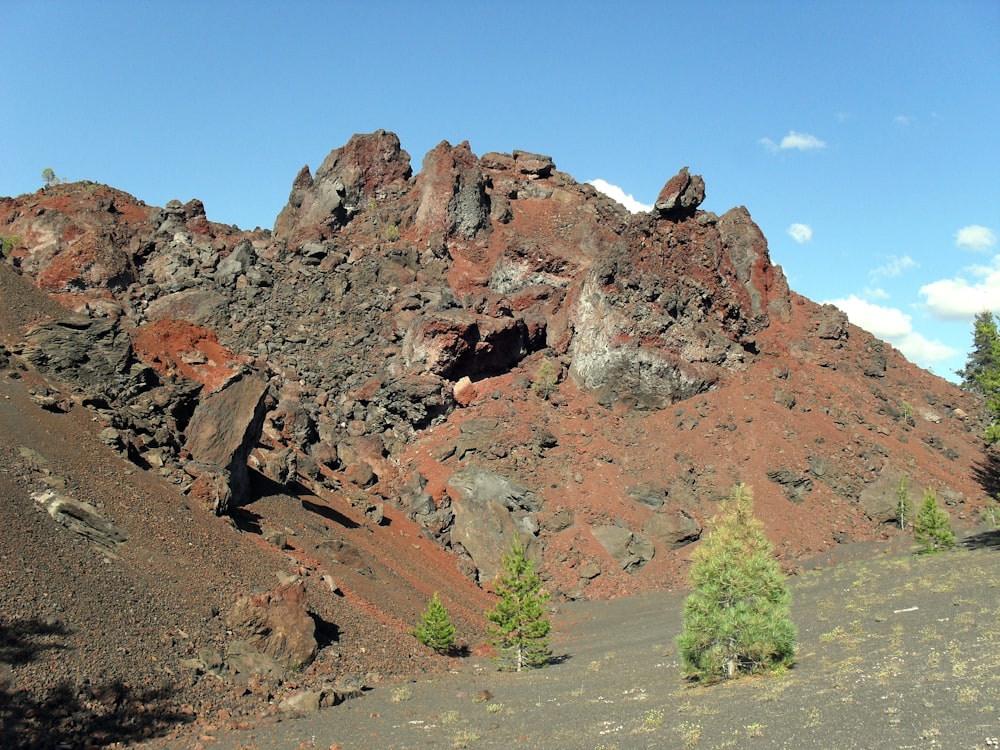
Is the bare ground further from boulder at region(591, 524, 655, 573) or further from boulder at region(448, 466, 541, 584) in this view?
boulder at region(448, 466, 541, 584)

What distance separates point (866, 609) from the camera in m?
24.0

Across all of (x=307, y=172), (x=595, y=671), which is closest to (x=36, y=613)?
(x=595, y=671)

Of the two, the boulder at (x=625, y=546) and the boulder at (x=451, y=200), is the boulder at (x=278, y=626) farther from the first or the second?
the boulder at (x=451, y=200)

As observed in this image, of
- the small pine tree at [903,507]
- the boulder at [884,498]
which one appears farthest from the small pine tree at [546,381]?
the small pine tree at [903,507]

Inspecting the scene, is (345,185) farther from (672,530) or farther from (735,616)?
(735,616)

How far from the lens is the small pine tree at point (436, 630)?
24062 mm

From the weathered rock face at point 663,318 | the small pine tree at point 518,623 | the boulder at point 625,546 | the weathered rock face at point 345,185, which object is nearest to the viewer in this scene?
the small pine tree at point 518,623

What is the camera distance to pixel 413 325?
159 feet

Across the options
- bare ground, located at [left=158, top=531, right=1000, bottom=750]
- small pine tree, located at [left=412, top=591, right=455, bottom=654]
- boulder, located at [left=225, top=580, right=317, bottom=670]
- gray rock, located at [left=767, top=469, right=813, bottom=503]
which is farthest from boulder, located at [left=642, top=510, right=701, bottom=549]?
boulder, located at [left=225, top=580, right=317, bottom=670]

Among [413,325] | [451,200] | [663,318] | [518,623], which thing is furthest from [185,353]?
[451,200]

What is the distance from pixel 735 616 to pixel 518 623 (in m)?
8.98

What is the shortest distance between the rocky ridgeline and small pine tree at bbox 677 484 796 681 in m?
16.4

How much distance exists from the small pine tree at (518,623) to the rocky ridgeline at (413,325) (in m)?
10.5

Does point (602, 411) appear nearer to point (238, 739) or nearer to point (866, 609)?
point (866, 609)
